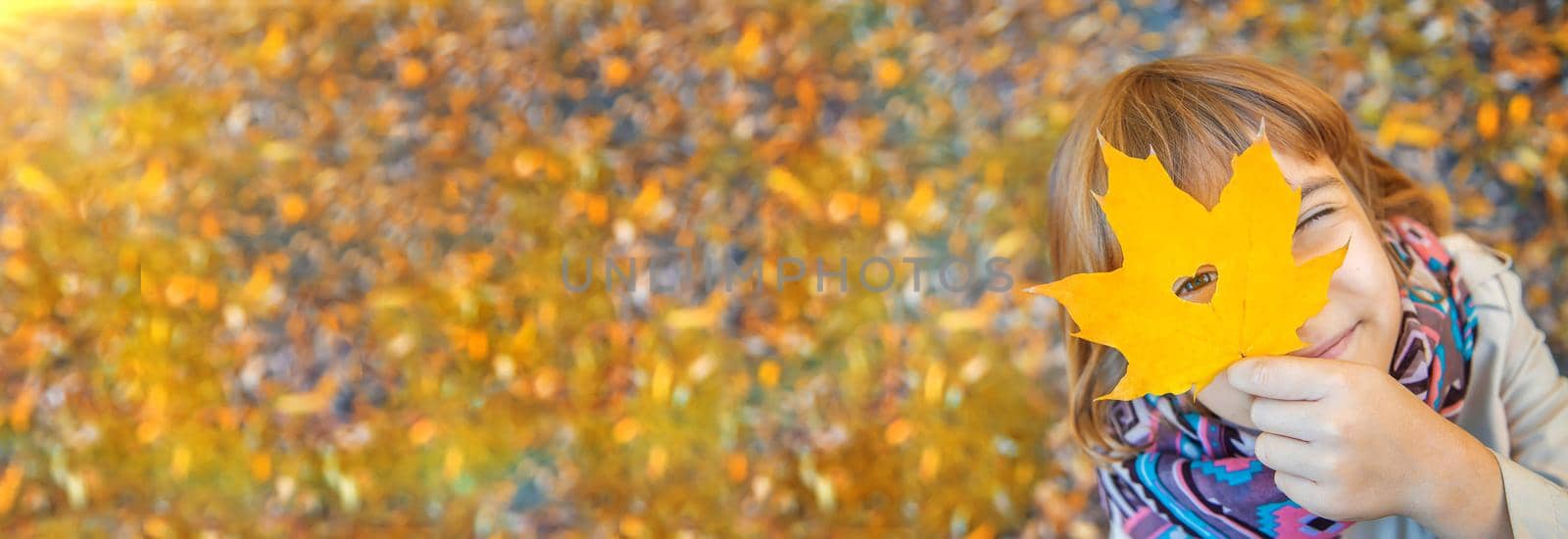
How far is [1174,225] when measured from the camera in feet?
2.21

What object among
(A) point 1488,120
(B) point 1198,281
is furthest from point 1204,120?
(A) point 1488,120

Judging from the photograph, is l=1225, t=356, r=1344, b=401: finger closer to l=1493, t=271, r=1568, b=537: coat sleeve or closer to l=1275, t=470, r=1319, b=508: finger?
l=1275, t=470, r=1319, b=508: finger

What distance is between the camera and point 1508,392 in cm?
102

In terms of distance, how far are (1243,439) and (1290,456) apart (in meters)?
0.22

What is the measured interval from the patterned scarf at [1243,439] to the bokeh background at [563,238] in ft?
2.16

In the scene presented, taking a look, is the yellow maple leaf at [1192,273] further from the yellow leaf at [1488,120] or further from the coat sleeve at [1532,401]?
the yellow leaf at [1488,120]

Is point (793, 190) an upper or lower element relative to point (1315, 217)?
lower

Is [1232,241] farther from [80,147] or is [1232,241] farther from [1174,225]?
[80,147]

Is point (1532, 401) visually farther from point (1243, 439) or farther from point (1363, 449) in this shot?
point (1363, 449)

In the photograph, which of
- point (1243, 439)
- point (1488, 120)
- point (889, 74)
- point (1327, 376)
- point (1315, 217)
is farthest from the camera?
point (889, 74)

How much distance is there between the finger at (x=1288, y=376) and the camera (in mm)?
679

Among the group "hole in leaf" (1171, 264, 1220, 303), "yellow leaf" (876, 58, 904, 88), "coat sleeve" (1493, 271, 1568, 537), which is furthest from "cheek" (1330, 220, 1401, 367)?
"yellow leaf" (876, 58, 904, 88)

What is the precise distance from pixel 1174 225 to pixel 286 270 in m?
1.77

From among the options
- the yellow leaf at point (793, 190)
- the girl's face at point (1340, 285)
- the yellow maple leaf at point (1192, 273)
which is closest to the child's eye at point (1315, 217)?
the girl's face at point (1340, 285)
